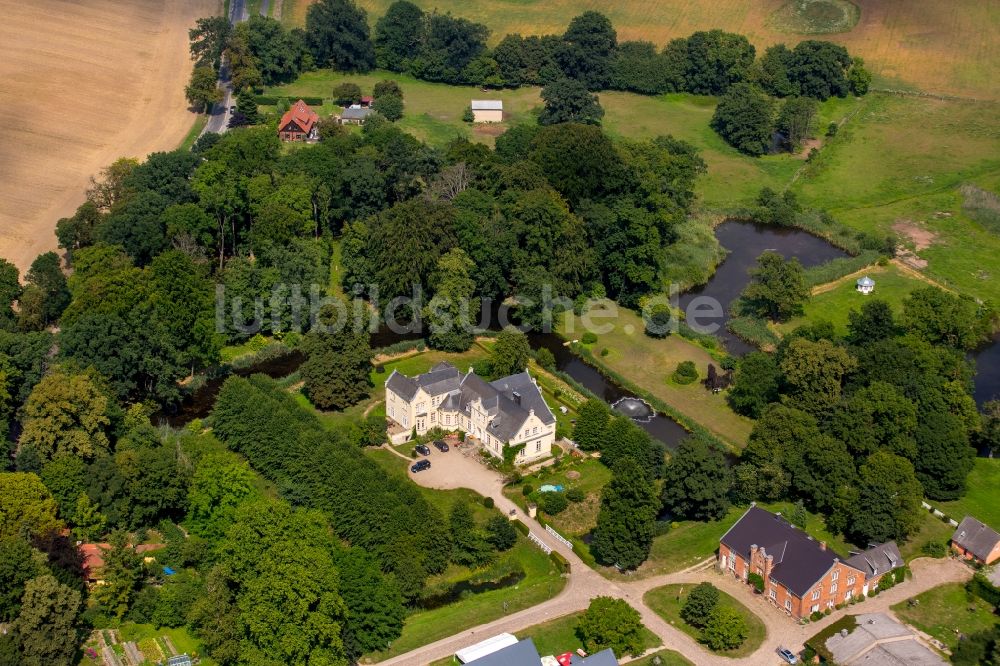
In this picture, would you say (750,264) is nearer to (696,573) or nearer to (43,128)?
(696,573)

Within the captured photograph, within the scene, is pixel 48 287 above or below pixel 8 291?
above

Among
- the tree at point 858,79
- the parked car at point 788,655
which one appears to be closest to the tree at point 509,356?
the parked car at point 788,655

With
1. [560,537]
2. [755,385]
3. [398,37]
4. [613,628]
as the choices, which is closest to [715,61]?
[398,37]

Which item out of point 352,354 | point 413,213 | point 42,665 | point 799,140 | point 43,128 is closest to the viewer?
point 42,665

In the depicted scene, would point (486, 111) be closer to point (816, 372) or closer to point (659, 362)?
point (659, 362)

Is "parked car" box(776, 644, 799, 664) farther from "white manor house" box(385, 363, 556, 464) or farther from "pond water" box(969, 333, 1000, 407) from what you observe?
"pond water" box(969, 333, 1000, 407)

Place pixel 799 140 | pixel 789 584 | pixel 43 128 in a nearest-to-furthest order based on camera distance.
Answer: pixel 789 584
pixel 43 128
pixel 799 140

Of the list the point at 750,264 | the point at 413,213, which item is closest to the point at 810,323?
the point at 750,264
